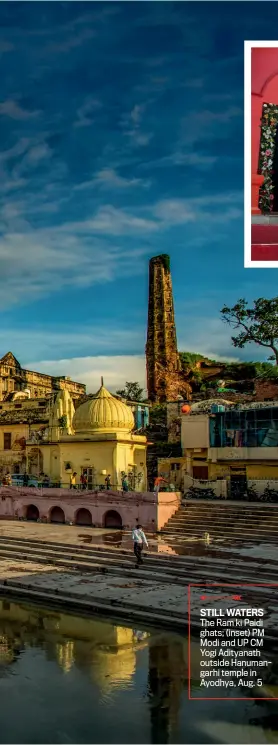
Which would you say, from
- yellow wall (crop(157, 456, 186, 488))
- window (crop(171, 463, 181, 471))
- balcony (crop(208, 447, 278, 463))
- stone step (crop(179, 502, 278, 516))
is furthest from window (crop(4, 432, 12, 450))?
stone step (crop(179, 502, 278, 516))

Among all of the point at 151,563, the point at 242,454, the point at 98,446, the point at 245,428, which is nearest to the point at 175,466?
the point at 242,454

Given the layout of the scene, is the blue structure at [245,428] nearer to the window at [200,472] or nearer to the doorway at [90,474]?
the window at [200,472]

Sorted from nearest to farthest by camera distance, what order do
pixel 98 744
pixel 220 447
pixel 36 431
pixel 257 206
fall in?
pixel 98 744 → pixel 257 206 → pixel 220 447 → pixel 36 431

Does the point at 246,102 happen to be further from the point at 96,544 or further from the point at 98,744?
the point at 96,544

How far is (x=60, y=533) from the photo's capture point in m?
24.9

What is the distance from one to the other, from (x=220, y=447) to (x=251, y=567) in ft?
44.7

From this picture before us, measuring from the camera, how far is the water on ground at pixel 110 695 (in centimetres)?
896

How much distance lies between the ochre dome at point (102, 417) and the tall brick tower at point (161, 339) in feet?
109

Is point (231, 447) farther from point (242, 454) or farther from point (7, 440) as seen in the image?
point (7, 440)

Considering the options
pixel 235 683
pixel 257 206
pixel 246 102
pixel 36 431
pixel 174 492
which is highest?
pixel 246 102

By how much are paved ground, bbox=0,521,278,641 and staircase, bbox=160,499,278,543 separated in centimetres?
120

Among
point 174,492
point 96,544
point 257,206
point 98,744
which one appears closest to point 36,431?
point 174,492

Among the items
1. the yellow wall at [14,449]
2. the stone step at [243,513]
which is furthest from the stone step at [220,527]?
the yellow wall at [14,449]

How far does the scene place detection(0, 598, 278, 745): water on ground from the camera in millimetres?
8961
